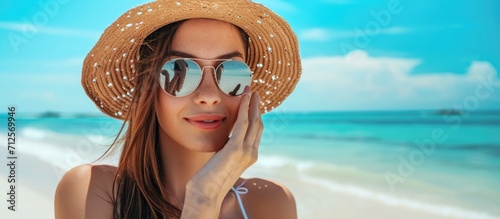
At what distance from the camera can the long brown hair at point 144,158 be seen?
2.67 m

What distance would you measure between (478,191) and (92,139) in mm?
11216

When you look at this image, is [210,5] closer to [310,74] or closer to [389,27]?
[310,74]

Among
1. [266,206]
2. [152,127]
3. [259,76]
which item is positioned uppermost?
[259,76]

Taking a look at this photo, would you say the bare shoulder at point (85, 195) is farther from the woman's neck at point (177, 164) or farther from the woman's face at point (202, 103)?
the woman's face at point (202, 103)

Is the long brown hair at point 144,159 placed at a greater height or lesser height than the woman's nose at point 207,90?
lesser

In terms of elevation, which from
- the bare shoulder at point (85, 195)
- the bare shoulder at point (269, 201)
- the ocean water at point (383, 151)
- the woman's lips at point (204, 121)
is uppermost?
the ocean water at point (383, 151)

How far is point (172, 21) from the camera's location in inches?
106

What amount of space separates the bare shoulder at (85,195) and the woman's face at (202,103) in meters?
0.37

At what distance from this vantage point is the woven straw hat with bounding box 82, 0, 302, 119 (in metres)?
2.68

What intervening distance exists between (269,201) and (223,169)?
68 centimetres

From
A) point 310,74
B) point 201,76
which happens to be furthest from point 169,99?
point 310,74

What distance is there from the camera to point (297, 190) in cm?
995

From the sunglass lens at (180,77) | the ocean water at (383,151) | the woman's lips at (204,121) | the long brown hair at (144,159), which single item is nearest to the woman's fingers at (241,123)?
the woman's lips at (204,121)

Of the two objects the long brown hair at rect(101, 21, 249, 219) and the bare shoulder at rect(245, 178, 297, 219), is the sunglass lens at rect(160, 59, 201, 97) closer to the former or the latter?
the long brown hair at rect(101, 21, 249, 219)
